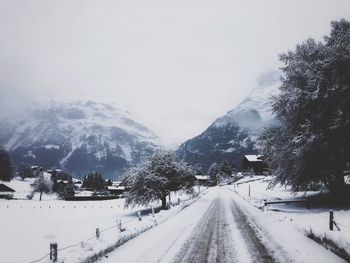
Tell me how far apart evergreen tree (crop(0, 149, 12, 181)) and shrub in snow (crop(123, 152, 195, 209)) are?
9433cm

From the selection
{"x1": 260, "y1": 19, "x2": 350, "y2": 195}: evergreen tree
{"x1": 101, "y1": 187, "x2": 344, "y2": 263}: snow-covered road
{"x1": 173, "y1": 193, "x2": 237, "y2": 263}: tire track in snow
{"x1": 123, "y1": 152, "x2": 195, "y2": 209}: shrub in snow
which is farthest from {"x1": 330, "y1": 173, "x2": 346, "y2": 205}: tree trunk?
{"x1": 123, "y1": 152, "x2": 195, "y2": 209}: shrub in snow

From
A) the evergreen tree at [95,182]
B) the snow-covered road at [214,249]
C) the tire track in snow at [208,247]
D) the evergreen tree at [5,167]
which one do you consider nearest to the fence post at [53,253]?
the snow-covered road at [214,249]

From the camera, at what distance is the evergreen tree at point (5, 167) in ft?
403

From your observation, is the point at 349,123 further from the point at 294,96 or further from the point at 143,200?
the point at 143,200

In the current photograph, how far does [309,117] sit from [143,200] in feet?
74.0

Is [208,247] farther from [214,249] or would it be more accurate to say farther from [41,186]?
[41,186]

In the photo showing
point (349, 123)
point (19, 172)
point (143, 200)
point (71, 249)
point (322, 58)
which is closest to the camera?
point (71, 249)

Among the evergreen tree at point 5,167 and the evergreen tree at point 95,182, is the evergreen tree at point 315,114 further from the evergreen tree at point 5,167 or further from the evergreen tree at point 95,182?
the evergreen tree at point 95,182

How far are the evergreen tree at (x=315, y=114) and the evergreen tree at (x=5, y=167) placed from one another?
115m

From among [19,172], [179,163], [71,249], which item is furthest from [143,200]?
[19,172]

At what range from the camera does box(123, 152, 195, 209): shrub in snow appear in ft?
139

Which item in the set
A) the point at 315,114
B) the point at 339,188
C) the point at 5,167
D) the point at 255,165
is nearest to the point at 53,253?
the point at 315,114

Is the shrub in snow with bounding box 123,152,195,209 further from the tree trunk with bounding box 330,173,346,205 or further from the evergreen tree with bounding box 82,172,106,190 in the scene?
the evergreen tree with bounding box 82,172,106,190

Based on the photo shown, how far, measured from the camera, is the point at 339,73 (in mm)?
26469
